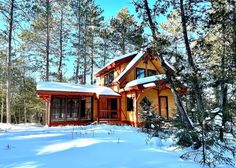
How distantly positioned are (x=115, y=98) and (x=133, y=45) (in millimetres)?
6955

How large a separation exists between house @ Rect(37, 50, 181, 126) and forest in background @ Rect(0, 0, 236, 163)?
9.54 ft

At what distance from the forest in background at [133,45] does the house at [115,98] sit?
2.91 m

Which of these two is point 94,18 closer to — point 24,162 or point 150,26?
point 150,26

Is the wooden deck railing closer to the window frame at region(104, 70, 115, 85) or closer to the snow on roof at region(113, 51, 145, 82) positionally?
the snow on roof at region(113, 51, 145, 82)

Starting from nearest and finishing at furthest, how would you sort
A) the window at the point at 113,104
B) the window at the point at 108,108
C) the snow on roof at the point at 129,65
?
the snow on roof at the point at 129,65 < the window at the point at 108,108 < the window at the point at 113,104

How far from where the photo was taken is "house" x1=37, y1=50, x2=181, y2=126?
607 inches

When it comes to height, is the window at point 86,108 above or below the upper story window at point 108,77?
below

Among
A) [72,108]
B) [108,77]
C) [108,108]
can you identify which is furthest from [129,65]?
[72,108]

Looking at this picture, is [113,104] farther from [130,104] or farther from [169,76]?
[169,76]

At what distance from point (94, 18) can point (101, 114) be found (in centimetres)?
1368

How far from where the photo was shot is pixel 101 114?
17594 millimetres

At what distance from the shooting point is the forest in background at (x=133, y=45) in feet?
24.5

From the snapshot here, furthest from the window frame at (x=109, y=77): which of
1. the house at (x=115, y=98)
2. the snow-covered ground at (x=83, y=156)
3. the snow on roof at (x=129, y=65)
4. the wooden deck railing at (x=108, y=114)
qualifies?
the snow-covered ground at (x=83, y=156)

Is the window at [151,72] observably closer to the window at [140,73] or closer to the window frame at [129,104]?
the window at [140,73]
